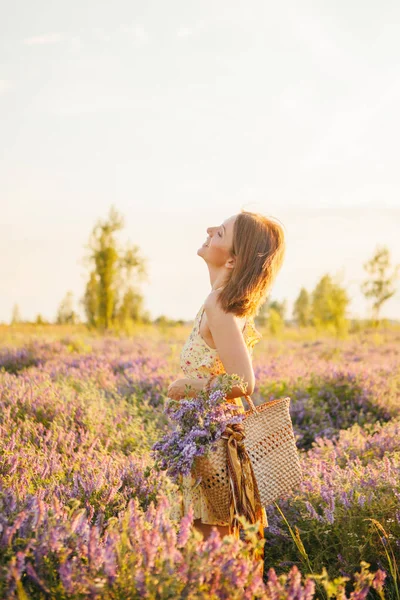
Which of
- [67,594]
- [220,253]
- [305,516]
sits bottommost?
[305,516]

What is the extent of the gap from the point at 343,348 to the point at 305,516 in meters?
10.7

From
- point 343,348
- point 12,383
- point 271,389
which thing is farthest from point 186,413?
point 343,348

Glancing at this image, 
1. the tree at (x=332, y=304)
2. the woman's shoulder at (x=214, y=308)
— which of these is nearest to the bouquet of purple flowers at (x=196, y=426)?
the woman's shoulder at (x=214, y=308)

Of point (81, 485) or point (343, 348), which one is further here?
point (343, 348)

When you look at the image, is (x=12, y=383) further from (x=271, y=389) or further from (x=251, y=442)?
(x=251, y=442)

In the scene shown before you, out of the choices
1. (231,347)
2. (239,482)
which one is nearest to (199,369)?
(231,347)

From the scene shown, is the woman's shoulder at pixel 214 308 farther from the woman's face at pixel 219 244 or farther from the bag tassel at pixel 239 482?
the bag tassel at pixel 239 482

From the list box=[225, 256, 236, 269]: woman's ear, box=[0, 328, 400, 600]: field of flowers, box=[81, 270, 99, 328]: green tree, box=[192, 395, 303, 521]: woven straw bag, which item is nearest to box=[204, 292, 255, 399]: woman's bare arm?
box=[192, 395, 303, 521]: woven straw bag

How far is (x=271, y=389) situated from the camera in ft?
22.6

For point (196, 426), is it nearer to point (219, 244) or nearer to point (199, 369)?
point (199, 369)

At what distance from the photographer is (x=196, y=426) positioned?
2.57 meters

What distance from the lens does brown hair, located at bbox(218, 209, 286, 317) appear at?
2.86m

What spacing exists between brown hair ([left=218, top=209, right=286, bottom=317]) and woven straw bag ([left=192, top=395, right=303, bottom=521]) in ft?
1.56

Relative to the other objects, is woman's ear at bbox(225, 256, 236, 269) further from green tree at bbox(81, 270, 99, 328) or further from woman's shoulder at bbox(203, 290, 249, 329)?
green tree at bbox(81, 270, 99, 328)
